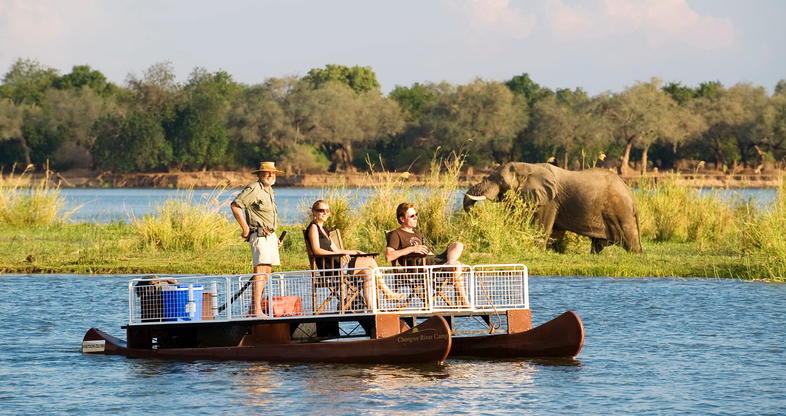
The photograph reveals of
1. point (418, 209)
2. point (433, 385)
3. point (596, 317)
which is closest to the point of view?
point (433, 385)

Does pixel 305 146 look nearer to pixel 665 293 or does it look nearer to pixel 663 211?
pixel 663 211

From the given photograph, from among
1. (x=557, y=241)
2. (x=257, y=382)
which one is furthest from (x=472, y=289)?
(x=557, y=241)

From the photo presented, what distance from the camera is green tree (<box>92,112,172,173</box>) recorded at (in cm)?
9088

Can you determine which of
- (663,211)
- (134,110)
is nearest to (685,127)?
(134,110)

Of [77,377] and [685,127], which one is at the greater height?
[685,127]

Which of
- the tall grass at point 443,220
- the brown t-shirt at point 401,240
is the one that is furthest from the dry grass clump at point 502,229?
the brown t-shirt at point 401,240

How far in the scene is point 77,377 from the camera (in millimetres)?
14789

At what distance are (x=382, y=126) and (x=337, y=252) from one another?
263 ft

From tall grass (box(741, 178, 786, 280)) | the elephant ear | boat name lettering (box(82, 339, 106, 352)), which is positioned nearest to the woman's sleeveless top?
boat name lettering (box(82, 339, 106, 352))

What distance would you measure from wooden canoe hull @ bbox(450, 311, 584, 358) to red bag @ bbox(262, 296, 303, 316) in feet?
6.72

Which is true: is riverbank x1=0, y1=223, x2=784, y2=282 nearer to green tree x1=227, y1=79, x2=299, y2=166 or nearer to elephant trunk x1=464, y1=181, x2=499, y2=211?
elephant trunk x1=464, y1=181, x2=499, y2=211

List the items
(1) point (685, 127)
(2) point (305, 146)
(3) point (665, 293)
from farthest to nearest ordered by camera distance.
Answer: (2) point (305, 146), (1) point (685, 127), (3) point (665, 293)

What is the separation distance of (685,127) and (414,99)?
2892 centimetres

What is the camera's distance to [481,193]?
28000 millimetres
